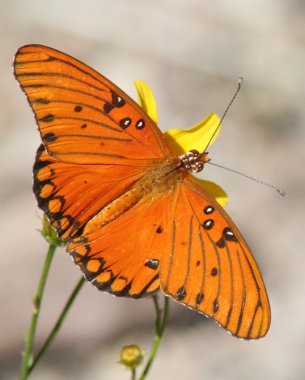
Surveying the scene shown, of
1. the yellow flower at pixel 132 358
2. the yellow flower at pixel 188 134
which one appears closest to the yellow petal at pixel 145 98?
the yellow flower at pixel 188 134

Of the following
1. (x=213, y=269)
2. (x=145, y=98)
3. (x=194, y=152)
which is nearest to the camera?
(x=213, y=269)

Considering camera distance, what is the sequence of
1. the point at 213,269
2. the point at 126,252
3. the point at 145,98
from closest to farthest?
the point at 213,269
the point at 126,252
the point at 145,98

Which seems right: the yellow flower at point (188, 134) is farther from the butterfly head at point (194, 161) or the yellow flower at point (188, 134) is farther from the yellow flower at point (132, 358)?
the yellow flower at point (132, 358)

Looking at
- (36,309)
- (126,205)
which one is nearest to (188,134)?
(126,205)

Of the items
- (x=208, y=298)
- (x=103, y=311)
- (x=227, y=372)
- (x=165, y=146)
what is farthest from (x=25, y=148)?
(x=208, y=298)

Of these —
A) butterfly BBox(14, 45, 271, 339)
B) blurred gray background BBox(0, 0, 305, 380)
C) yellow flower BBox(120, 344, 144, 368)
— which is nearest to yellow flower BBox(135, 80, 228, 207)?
butterfly BBox(14, 45, 271, 339)

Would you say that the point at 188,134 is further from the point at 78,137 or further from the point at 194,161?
the point at 78,137

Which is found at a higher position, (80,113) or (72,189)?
(80,113)

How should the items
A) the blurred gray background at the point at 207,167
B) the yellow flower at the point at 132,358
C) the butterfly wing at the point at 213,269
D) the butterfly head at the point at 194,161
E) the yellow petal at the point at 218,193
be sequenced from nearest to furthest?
the butterfly wing at the point at 213,269
the butterfly head at the point at 194,161
the yellow petal at the point at 218,193
the yellow flower at the point at 132,358
the blurred gray background at the point at 207,167

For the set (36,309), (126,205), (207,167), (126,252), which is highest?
(207,167)
